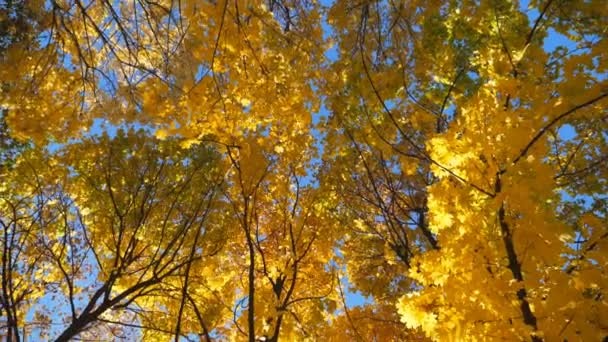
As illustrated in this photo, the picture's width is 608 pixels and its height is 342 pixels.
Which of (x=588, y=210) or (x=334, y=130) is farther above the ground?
(x=334, y=130)

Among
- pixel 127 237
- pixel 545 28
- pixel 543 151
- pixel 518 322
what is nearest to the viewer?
pixel 518 322

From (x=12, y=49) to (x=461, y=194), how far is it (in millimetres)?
3514

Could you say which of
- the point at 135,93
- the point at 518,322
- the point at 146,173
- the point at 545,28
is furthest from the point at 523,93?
the point at 146,173

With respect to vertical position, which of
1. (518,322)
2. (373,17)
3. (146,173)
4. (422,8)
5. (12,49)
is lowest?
(518,322)

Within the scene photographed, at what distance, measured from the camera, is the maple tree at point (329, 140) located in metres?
2.25

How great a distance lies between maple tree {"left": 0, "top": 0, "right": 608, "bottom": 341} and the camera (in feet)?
7.39

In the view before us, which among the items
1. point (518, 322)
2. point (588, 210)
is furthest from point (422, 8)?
point (588, 210)

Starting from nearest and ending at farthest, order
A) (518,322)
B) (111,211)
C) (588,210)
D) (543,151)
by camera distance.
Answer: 1. (518,322)
2. (543,151)
3. (588,210)
4. (111,211)

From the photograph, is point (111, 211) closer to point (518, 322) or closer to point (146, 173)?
point (146, 173)

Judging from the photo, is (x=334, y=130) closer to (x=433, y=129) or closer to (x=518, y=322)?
(x=433, y=129)

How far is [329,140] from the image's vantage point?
4953 mm

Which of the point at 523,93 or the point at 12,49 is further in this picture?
the point at 12,49

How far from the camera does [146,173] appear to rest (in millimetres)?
6238

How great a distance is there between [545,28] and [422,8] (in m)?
2.43
